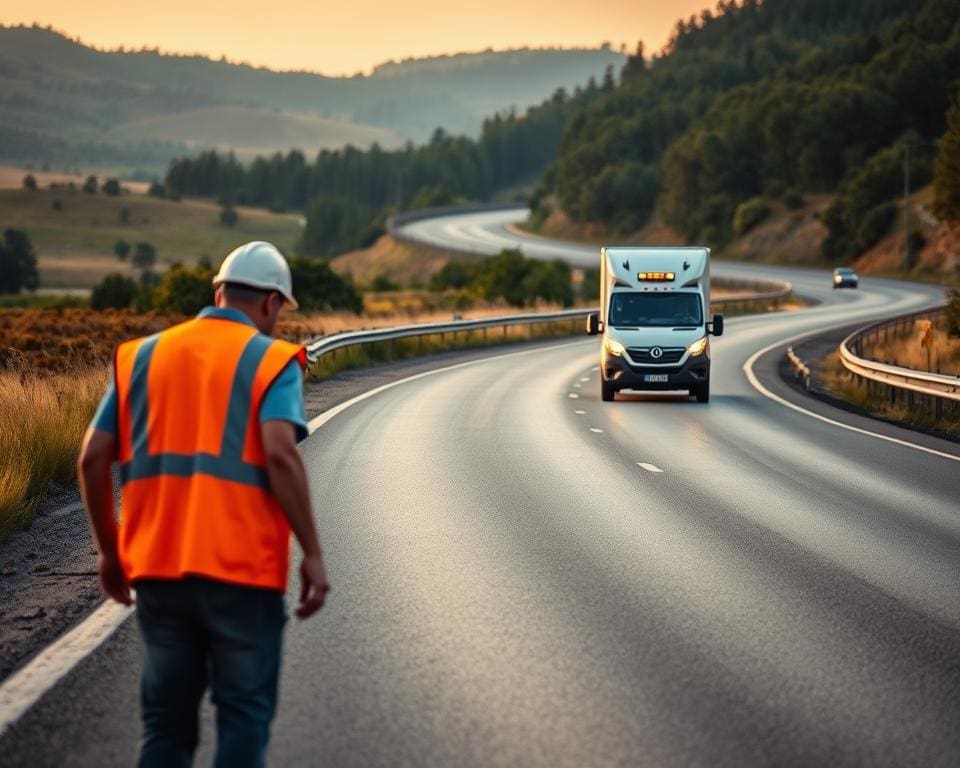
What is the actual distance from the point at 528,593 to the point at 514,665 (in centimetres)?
183

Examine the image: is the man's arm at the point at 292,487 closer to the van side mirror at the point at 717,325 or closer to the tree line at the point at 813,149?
the van side mirror at the point at 717,325

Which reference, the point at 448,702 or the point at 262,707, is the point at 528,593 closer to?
the point at 448,702

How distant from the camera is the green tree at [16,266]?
169m

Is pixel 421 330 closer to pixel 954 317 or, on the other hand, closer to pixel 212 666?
pixel 954 317

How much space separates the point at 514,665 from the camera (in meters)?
6.94

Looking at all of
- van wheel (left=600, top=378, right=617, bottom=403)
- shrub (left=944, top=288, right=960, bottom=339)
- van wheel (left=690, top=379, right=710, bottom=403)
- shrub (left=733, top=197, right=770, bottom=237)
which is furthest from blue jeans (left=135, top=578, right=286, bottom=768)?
shrub (left=733, top=197, right=770, bottom=237)

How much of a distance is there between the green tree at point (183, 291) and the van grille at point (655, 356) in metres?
40.3

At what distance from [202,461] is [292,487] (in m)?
0.27

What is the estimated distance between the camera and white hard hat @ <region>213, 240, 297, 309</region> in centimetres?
467

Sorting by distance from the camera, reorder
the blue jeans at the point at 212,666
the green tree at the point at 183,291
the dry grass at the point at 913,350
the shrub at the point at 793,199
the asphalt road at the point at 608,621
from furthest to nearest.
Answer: the shrub at the point at 793,199 → the green tree at the point at 183,291 → the dry grass at the point at 913,350 → the asphalt road at the point at 608,621 → the blue jeans at the point at 212,666

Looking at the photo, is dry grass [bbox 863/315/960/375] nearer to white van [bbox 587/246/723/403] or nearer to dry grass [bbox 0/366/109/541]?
white van [bbox 587/246/723/403]

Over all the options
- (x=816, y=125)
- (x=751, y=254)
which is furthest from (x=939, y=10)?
(x=751, y=254)

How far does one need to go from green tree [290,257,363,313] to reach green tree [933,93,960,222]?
89.6 feet

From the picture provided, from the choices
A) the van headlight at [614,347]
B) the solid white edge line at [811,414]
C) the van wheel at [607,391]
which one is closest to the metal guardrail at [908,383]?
the solid white edge line at [811,414]
